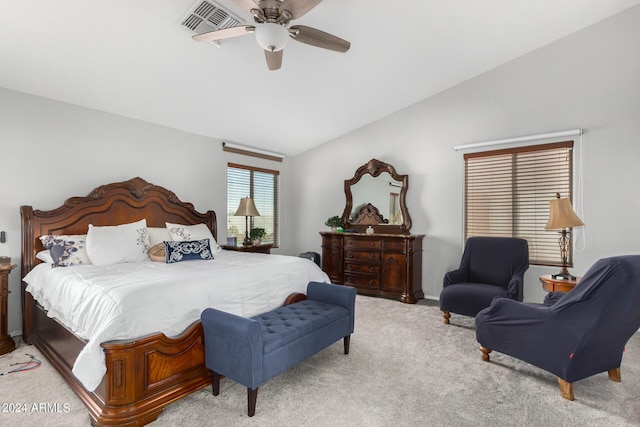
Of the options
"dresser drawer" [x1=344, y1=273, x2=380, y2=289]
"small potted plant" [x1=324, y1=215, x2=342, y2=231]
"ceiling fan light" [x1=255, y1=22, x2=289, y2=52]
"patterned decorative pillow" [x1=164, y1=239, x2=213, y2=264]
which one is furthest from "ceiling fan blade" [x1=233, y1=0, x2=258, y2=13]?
"dresser drawer" [x1=344, y1=273, x2=380, y2=289]

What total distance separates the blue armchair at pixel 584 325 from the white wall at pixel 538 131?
193cm

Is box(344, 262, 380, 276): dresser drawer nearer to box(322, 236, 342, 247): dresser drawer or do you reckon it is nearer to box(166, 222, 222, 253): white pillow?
box(322, 236, 342, 247): dresser drawer

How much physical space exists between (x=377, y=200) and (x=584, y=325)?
11.6 feet

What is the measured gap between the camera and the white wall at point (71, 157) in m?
3.30

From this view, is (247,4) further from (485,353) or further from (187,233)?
(485,353)

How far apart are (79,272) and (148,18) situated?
7.17 ft

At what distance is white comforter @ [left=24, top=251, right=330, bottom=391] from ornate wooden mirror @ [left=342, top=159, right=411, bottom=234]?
2342 millimetres

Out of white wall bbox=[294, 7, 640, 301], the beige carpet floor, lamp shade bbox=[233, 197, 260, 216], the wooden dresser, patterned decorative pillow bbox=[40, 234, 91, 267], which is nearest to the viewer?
the beige carpet floor

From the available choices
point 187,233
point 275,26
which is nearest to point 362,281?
point 187,233

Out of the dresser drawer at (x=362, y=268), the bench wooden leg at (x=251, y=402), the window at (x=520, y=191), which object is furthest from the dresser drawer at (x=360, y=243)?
the bench wooden leg at (x=251, y=402)

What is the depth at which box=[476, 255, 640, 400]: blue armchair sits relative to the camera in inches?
81.0

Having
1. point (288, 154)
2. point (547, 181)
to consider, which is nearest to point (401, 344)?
point (547, 181)

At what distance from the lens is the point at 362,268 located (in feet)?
17.0

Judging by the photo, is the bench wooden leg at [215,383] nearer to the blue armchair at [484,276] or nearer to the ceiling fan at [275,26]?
the ceiling fan at [275,26]
